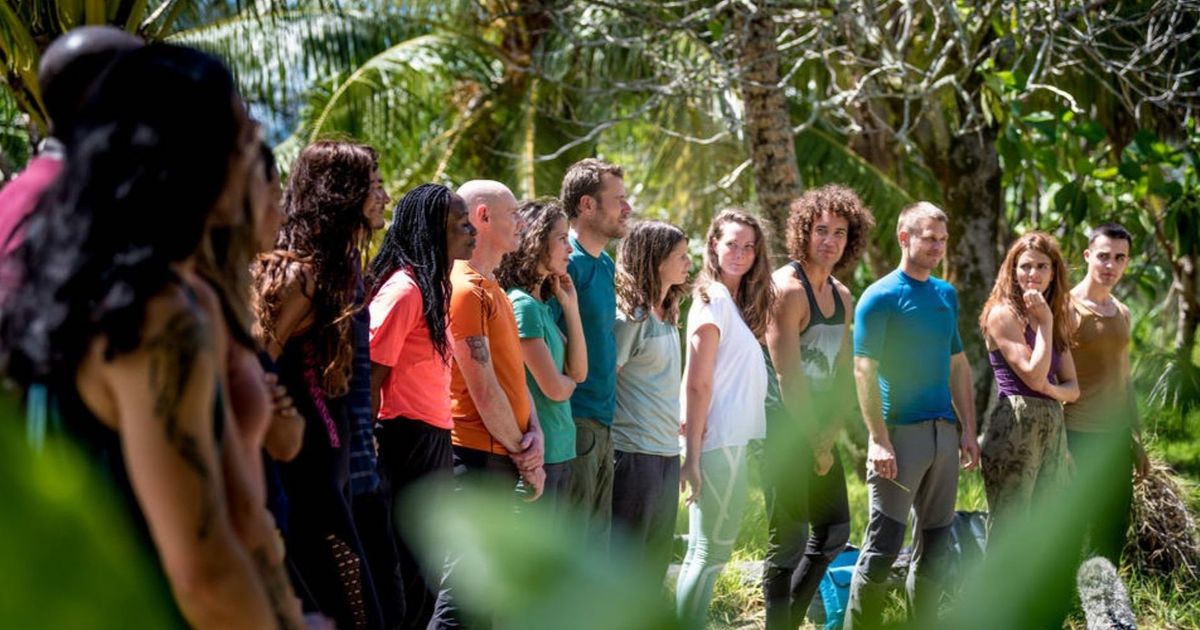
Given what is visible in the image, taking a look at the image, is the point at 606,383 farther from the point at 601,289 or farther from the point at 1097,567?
the point at 1097,567

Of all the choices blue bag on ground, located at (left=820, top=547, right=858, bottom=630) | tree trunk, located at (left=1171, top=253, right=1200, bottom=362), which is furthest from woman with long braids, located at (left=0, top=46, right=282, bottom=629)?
tree trunk, located at (left=1171, top=253, right=1200, bottom=362)

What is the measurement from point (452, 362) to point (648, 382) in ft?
3.26

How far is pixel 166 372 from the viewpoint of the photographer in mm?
1538

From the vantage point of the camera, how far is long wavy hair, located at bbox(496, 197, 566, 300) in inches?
201

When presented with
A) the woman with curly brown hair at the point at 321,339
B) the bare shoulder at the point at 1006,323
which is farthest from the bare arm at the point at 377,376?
the bare shoulder at the point at 1006,323

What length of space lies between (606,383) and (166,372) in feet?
12.8

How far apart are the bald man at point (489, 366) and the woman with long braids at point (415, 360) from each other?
121mm

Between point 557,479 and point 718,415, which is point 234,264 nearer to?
point 557,479

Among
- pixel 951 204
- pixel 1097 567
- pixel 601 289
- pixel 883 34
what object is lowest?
pixel 951 204

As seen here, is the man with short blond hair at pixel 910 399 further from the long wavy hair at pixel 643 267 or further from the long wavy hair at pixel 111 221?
the long wavy hair at pixel 111 221

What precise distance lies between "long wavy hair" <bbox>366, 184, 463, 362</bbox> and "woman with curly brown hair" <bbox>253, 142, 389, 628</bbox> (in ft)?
Answer: 1.46

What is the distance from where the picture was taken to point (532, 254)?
5.11m

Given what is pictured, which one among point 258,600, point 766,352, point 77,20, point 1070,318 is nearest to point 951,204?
point 1070,318

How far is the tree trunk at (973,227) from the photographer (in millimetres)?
10734
